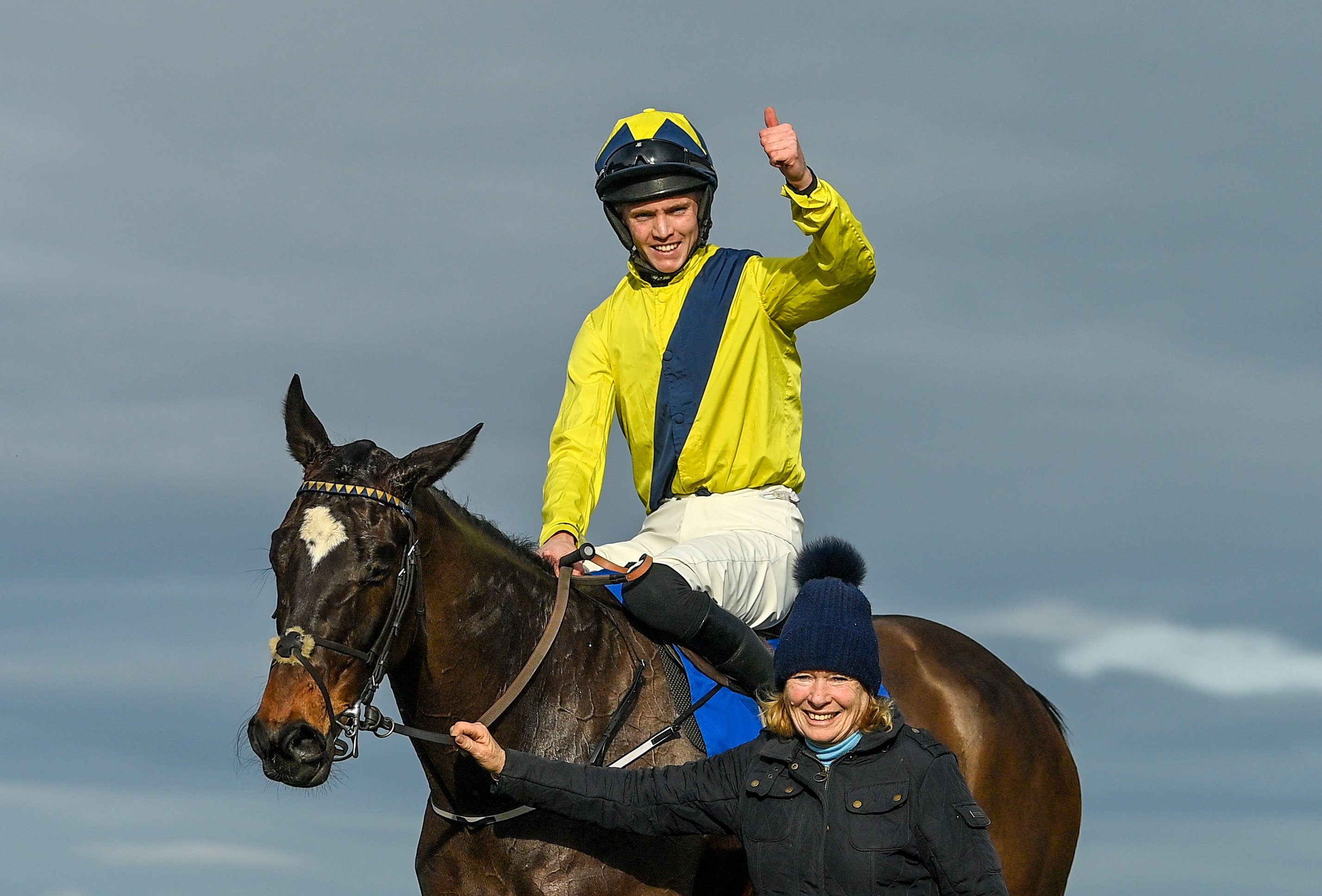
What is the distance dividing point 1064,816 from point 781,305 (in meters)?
3.30

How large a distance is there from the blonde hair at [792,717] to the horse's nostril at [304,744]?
1.46 metres

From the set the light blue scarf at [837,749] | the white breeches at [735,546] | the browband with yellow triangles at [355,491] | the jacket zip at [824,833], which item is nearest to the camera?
the jacket zip at [824,833]

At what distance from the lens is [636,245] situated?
7.77m

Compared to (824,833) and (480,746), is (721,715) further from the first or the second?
(824,833)

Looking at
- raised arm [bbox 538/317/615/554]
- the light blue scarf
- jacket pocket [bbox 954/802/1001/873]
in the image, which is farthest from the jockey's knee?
jacket pocket [bbox 954/802/1001/873]

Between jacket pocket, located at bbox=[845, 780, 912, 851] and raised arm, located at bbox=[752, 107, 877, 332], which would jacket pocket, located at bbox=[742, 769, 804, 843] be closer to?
jacket pocket, located at bbox=[845, 780, 912, 851]

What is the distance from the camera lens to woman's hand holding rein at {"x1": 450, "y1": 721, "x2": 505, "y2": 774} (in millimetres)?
5789

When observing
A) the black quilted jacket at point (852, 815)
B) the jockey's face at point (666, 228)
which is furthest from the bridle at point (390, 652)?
the jockey's face at point (666, 228)

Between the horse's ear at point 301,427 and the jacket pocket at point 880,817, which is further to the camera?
the horse's ear at point 301,427

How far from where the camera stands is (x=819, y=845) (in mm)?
5230

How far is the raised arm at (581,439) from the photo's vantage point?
7273mm

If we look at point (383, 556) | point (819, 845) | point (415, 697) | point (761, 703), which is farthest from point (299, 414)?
point (819, 845)

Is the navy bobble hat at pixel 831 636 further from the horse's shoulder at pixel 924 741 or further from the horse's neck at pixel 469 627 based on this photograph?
the horse's neck at pixel 469 627

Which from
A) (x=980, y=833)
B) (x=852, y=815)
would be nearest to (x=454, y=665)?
(x=852, y=815)
